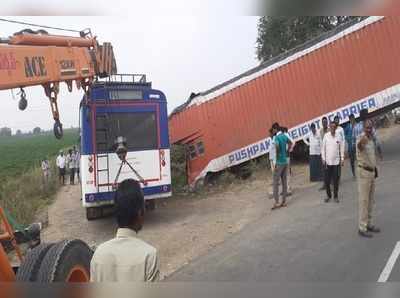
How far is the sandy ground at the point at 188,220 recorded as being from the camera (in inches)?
295

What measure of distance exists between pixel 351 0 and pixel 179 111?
1412cm

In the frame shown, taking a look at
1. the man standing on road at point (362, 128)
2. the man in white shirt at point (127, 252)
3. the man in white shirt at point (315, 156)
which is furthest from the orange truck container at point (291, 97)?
the man in white shirt at point (127, 252)

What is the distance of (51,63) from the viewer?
21.3ft

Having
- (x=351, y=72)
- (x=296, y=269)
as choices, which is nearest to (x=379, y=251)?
(x=296, y=269)

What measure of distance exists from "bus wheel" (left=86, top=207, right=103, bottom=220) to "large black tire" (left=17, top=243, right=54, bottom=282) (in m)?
6.55

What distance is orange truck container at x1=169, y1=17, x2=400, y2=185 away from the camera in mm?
12773

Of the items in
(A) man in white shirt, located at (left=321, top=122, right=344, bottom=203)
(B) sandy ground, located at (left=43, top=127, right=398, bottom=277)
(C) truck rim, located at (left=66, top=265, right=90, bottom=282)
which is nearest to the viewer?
(C) truck rim, located at (left=66, top=265, right=90, bottom=282)

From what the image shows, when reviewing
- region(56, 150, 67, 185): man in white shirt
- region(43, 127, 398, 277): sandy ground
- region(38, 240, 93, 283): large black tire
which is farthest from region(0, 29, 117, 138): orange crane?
region(56, 150, 67, 185): man in white shirt

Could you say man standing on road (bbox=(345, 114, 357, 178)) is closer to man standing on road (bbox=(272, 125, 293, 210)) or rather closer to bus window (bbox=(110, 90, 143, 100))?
man standing on road (bbox=(272, 125, 293, 210))

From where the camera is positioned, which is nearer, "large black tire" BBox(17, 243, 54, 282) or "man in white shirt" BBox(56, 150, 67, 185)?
"large black tire" BBox(17, 243, 54, 282)

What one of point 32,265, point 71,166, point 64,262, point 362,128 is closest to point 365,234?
point 362,128

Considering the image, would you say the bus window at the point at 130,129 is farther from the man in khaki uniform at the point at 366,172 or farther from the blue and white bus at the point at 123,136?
the man in khaki uniform at the point at 366,172

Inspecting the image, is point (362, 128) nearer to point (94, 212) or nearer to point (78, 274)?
point (78, 274)

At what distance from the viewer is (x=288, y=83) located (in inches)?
545
